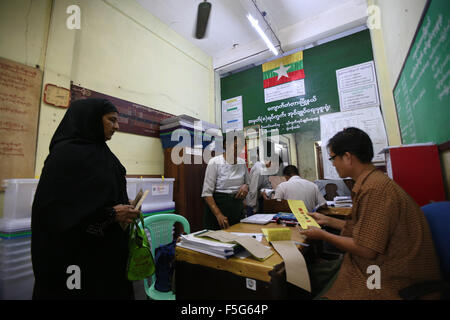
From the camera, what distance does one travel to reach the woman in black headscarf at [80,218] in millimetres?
1008

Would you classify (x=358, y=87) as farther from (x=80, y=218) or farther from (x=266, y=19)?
(x=80, y=218)

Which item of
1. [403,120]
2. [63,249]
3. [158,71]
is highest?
[158,71]

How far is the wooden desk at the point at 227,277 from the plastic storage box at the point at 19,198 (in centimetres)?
130

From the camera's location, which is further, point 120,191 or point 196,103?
point 196,103

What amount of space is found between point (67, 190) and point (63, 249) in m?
0.29

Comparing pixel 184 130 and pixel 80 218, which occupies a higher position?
pixel 184 130

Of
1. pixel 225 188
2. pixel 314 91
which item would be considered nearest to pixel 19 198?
pixel 225 188

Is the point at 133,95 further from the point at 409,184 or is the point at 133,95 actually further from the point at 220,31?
the point at 409,184

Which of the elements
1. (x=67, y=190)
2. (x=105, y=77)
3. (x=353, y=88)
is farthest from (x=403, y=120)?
(x=105, y=77)

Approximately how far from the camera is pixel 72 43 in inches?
87.4

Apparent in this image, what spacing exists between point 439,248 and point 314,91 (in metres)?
2.88

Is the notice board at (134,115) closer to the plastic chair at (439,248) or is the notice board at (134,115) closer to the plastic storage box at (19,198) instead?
the plastic storage box at (19,198)

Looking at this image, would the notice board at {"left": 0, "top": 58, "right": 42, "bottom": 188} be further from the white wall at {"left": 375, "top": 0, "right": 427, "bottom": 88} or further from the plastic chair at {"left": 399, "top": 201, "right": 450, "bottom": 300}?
the white wall at {"left": 375, "top": 0, "right": 427, "bottom": 88}

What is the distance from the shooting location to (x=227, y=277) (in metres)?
1.00
